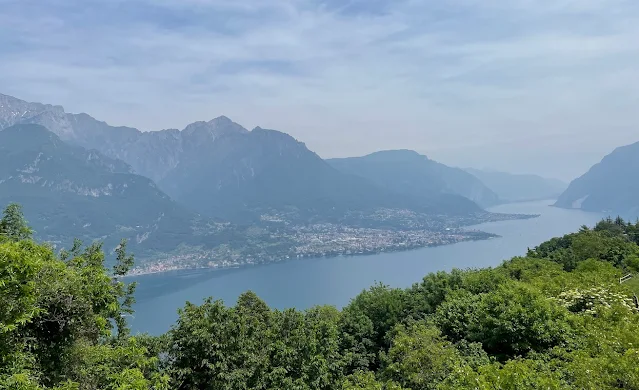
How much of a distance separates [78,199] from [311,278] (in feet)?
389

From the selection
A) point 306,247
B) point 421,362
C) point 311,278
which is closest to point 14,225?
point 421,362

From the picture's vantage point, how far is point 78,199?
6619 inches

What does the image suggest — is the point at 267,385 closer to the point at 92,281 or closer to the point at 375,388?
the point at 375,388

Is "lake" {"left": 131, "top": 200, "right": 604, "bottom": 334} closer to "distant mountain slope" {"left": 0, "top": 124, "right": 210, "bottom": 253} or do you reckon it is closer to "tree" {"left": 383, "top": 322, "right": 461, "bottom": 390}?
"distant mountain slope" {"left": 0, "top": 124, "right": 210, "bottom": 253}

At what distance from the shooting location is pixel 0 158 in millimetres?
171625

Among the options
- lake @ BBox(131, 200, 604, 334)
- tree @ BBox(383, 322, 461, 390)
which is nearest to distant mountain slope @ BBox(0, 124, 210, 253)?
lake @ BBox(131, 200, 604, 334)

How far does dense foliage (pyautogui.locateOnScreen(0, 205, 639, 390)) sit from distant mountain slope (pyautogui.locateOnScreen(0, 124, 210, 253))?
138037 millimetres

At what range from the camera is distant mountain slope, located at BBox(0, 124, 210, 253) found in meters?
148

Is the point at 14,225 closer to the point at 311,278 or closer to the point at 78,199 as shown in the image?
the point at 311,278

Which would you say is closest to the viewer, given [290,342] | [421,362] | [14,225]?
[421,362]

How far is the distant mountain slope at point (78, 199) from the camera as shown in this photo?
148m

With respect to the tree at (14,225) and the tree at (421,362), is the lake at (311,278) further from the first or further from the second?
the tree at (421,362)

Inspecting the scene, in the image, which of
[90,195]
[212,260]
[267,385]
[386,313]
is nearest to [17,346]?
[267,385]

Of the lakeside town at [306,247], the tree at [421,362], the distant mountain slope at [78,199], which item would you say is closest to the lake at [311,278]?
A: the lakeside town at [306,247]
